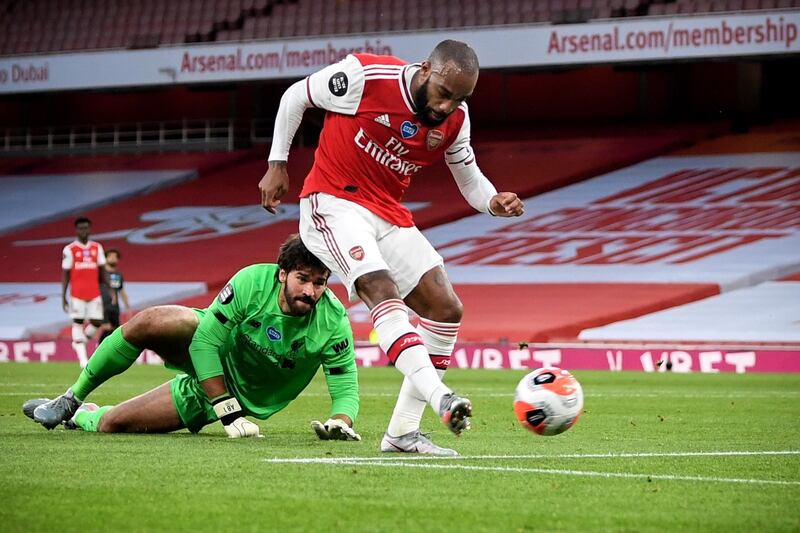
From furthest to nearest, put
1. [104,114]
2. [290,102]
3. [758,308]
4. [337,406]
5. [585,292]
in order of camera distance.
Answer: [104,114] → [585,292] → [758,308] → [337,406] → [290,102]

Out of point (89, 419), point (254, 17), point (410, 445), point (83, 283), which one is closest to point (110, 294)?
point (83, 283)

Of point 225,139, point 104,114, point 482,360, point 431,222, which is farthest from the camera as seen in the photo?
point 104,114

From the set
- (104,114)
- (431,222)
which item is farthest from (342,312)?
(104,114)

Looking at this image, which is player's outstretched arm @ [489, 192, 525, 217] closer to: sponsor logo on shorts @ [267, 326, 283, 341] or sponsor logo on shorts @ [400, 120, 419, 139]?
sponsor logo on shorts @ [400, 120, 419, 139]

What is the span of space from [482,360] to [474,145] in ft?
36.6

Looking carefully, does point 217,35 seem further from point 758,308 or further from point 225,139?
point 758,308

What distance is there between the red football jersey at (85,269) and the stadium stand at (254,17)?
1028 cm

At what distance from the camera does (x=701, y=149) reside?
1081 inches

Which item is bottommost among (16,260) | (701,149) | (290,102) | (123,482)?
(16,260)

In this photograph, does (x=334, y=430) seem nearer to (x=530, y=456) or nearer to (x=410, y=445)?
(x=410, y=445)

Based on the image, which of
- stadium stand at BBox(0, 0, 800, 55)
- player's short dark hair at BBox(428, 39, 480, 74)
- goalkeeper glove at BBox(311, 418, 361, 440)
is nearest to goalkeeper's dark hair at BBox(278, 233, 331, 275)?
goalkeeper glove at BBox(311, 418, 361, 440)

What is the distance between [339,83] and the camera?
6539 mm

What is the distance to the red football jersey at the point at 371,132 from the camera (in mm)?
6508

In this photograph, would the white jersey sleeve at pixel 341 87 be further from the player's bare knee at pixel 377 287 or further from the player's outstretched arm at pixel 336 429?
the player's outstretched arm at pixel 336 429
